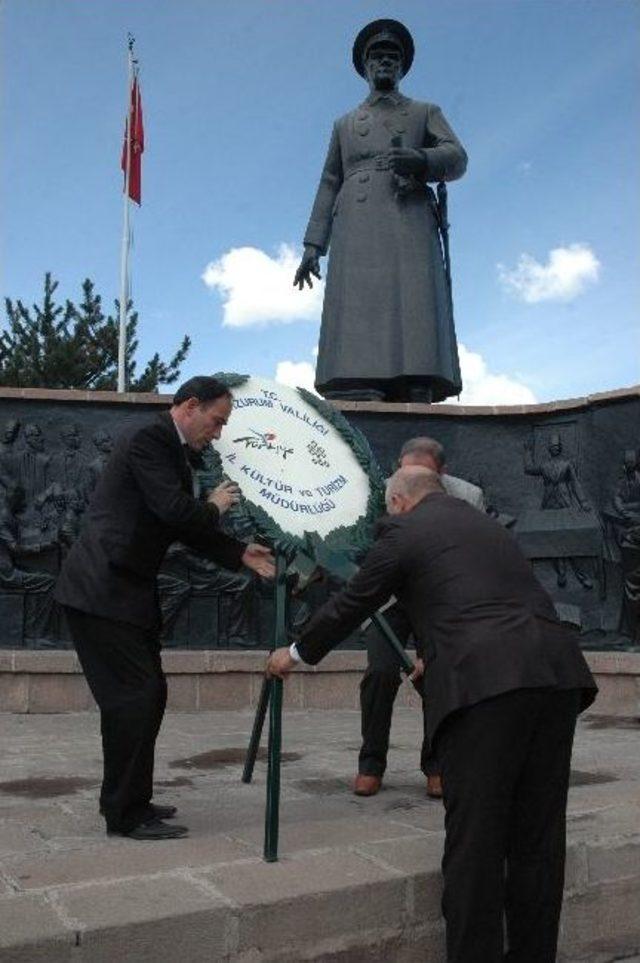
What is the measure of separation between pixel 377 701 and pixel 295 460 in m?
1.35

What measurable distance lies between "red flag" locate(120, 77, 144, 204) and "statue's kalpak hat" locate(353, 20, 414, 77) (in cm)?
899

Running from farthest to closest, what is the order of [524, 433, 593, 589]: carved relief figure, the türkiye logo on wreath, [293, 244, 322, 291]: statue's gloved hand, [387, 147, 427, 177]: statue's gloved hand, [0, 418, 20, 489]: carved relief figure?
[293, 244, 322, 291]: statue's gloved hand, [387, 147, 427, 177]: statue's gloved hand, [524, 433, 593, 589]: carved relief figure, [0, 418, 20, 489]: carved relief figure, the türkiye logo on wreath

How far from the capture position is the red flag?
1853cm

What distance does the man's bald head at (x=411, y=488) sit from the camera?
10.4 feet

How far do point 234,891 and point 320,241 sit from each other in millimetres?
8926

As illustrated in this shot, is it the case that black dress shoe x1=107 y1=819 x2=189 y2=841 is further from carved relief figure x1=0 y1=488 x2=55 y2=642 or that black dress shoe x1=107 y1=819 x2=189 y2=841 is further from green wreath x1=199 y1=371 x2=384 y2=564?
carved relief figure x1=0 y1=488 x2=55 y2=642

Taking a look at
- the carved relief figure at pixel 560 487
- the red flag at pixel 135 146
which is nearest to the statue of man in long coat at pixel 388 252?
the carved relief figure at pixel 560 487

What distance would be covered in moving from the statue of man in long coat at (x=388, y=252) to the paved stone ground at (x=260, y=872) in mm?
5566

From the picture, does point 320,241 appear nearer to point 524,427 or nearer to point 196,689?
point 524,427

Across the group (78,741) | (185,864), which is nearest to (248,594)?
(78,741)

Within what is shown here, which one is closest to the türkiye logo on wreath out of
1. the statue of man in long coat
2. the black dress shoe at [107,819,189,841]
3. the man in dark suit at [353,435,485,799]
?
the man in dark suit at [353,435,485,799]

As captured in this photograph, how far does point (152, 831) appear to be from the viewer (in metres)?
3.55

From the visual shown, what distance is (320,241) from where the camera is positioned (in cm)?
1080

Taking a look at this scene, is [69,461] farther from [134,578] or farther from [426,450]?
[426,450]
